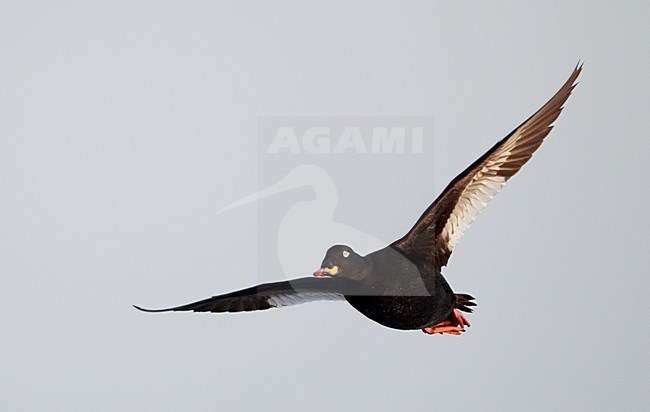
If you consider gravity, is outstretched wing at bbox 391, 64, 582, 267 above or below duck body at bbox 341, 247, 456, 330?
above

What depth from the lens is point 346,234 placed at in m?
12.1

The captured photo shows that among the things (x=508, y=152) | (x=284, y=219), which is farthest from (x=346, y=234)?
(x=508, y=152)

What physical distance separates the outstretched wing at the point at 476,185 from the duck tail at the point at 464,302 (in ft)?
2.03

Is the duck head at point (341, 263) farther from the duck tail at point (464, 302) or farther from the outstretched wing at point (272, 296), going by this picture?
the duck tail at point (464, 302)

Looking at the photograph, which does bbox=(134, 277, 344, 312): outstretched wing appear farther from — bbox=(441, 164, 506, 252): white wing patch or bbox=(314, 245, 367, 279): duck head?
bbox=(441, 164, 506, 252): white wing patch

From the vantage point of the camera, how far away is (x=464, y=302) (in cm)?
1123

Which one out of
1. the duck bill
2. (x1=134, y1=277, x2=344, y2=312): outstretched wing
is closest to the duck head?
the duck bill

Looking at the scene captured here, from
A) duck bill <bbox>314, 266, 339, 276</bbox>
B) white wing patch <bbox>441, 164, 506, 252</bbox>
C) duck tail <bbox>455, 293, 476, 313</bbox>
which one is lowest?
duck tail <bbox>455, 293, 476, 313</bbox>

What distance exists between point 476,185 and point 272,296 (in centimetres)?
245

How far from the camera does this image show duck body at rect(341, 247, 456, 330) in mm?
10016

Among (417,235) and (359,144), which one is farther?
(359,144)

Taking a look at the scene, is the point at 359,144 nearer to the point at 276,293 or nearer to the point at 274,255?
the point at 274,255

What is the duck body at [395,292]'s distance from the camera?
32.9 feet

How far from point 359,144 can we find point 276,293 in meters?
2.98
